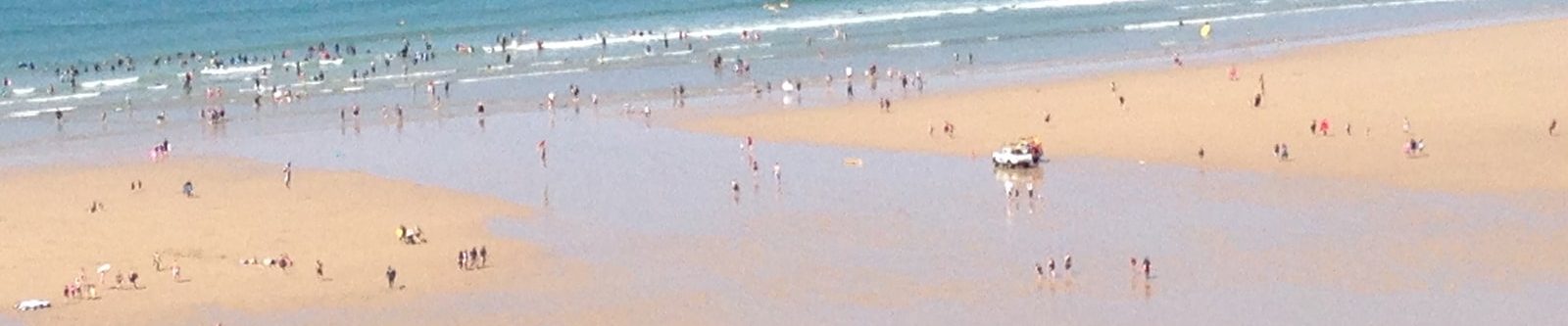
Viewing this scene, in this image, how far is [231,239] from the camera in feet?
162

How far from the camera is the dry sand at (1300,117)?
173ft

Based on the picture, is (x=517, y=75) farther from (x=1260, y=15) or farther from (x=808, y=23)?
(x=1260, y=15)

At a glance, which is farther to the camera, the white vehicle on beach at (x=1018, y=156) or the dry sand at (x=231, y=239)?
the white vehicle on beach at (x=1018, y=156)

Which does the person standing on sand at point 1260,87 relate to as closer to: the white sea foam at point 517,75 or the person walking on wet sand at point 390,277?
the white sea foam at point 517,75

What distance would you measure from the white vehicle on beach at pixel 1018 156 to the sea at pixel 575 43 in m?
17.1

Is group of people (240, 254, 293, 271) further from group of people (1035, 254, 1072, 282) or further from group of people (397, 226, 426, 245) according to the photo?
group of people (1035, 254, 1072, 282)

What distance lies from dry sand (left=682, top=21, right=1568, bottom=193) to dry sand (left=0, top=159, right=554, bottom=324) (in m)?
11.1

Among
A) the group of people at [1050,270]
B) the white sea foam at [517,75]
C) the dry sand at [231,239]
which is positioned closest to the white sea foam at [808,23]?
the white sea foam at [517,75]

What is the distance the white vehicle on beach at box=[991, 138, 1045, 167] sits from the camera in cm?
5366

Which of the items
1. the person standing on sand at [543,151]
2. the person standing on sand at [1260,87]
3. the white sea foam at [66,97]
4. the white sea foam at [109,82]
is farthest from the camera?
the white sea foam at [109,82]

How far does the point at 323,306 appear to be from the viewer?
42.4m

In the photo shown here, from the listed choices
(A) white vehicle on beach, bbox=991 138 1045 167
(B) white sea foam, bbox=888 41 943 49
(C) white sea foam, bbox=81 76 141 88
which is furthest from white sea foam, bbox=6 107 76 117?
(A) white vehicle on beach, bbox=991 138 1045 167

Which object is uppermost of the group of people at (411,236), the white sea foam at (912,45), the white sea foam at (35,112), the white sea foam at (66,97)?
the white sea foam at (912,45)

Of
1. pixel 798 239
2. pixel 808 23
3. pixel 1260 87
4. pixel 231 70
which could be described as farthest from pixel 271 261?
pixel 808 23
